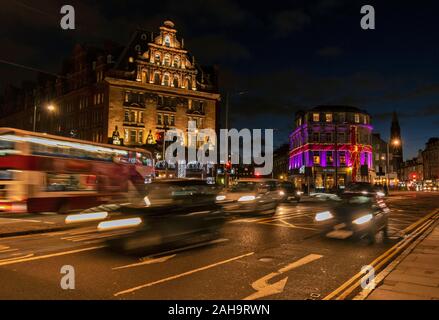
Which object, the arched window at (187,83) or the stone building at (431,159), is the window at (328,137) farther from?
the stone building at (431,159)

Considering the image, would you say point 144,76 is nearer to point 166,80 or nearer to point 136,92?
point 136,92

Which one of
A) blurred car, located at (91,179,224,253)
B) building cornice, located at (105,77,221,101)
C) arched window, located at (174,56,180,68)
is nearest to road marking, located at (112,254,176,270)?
blurred car, located at (91,179,224,253)

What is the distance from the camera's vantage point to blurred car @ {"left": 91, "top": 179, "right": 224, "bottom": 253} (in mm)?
12469

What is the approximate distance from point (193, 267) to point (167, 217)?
576cm

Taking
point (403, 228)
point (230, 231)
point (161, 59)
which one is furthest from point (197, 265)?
point (161, 59)

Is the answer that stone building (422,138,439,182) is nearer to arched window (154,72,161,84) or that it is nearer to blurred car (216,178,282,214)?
arched window (154,72,161,84)

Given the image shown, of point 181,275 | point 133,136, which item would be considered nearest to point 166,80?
point 133,136

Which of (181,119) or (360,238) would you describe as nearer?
(360,238)

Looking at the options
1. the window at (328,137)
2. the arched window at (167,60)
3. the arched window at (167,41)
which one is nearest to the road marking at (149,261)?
the arched window at (167,60)

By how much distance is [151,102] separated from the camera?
209ft

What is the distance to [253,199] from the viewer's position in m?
21.7

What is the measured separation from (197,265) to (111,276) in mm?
2016

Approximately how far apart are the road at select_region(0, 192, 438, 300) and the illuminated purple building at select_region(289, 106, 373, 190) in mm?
65763

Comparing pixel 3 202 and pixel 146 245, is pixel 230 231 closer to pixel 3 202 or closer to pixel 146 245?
pixel 146 245
